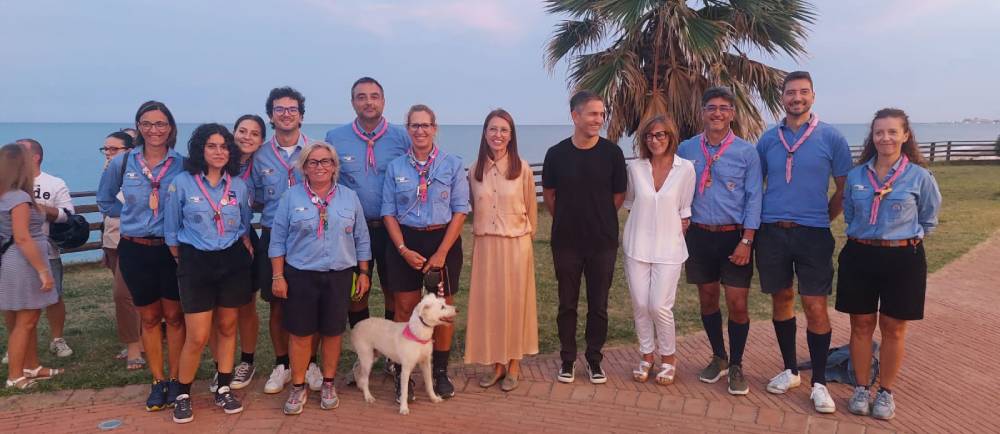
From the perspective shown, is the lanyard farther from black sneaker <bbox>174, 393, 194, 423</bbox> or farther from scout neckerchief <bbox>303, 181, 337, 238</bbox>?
black sneaker <bbox>174, 393, 194, 423</bbox>

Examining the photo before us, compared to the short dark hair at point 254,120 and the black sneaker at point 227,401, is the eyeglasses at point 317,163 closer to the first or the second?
the short dark hair at point 254,120

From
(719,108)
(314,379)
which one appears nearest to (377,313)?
(314,379)

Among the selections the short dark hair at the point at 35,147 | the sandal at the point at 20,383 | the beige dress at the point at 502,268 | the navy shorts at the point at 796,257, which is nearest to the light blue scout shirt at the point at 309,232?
the beige dress at the point at 502,268

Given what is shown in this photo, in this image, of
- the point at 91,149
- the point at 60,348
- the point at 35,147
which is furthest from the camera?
the point at 91,149

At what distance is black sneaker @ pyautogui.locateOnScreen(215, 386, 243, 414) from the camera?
176 inches

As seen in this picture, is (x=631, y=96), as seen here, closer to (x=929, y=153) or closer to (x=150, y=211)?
(x=150, y=211)

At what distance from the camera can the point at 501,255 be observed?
15.4 feet

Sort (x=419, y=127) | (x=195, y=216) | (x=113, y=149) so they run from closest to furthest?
(x=195, y=216), (x=419, y=127), (x=113, y=149)

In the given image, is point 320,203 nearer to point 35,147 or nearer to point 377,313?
point 35,147

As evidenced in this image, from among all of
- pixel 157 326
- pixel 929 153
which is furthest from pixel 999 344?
pixel 929 153

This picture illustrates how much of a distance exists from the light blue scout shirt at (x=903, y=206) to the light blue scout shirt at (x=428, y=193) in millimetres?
2584

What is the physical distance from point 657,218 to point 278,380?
9.90 ft

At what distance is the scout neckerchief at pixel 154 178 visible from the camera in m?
4.30

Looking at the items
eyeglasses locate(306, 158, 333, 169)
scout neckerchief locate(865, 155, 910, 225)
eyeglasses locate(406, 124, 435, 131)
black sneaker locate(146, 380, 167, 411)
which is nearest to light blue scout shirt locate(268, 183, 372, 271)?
eyeglasses locate(306, 158, 333, 169)
